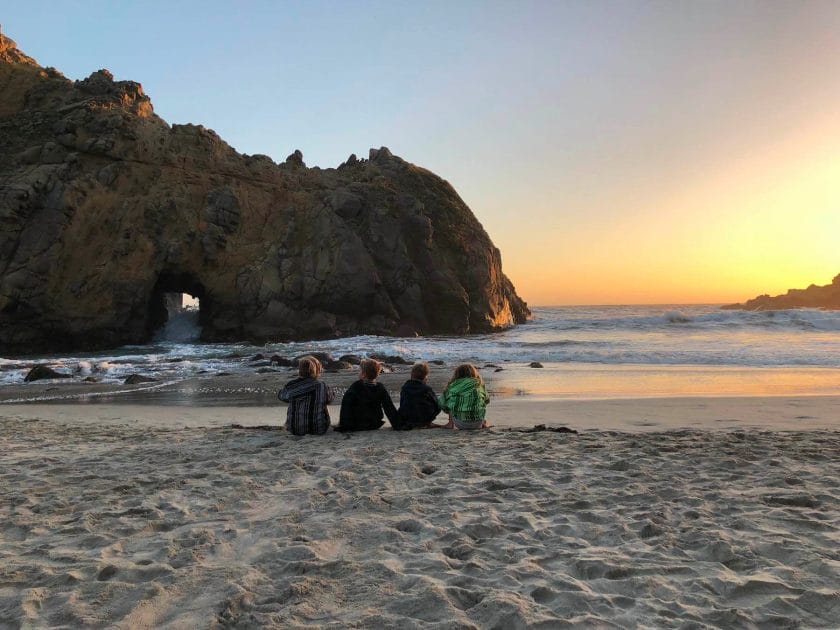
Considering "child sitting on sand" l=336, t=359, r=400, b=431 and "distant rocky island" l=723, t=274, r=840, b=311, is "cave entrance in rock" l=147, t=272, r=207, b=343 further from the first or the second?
"distant rocky island" l=723, t=274, r=840, b=311

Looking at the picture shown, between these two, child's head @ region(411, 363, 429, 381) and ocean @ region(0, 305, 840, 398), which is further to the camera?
ocean @ region(0, 305, 840, 398)

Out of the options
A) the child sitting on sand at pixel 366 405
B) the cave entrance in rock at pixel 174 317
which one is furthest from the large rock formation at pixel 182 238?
the child sitting on sand at pixel 366 405

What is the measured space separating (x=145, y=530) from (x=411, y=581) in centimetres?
218

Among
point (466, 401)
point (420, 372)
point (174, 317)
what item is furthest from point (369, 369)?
point (174, 317)

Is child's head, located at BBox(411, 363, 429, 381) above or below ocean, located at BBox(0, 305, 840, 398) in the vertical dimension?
above

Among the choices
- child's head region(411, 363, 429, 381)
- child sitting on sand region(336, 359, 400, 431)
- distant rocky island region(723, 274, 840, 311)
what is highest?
distant rocky island region(723, 274, 840, 311)

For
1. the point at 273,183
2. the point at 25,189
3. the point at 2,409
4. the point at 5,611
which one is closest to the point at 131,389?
the point at 2,409

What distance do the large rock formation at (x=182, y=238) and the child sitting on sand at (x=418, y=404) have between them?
1047 inches

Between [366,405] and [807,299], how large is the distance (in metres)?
103

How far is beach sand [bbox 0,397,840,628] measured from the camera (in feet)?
9.38

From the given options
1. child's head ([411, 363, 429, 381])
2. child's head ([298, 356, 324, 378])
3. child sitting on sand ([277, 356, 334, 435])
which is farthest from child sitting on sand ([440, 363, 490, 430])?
child's head ([298, 356, 324, 378])

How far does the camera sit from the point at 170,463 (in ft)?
19.9

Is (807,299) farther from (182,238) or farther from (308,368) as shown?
(308,368)

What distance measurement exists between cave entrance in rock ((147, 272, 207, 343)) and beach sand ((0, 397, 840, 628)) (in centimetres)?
2959
